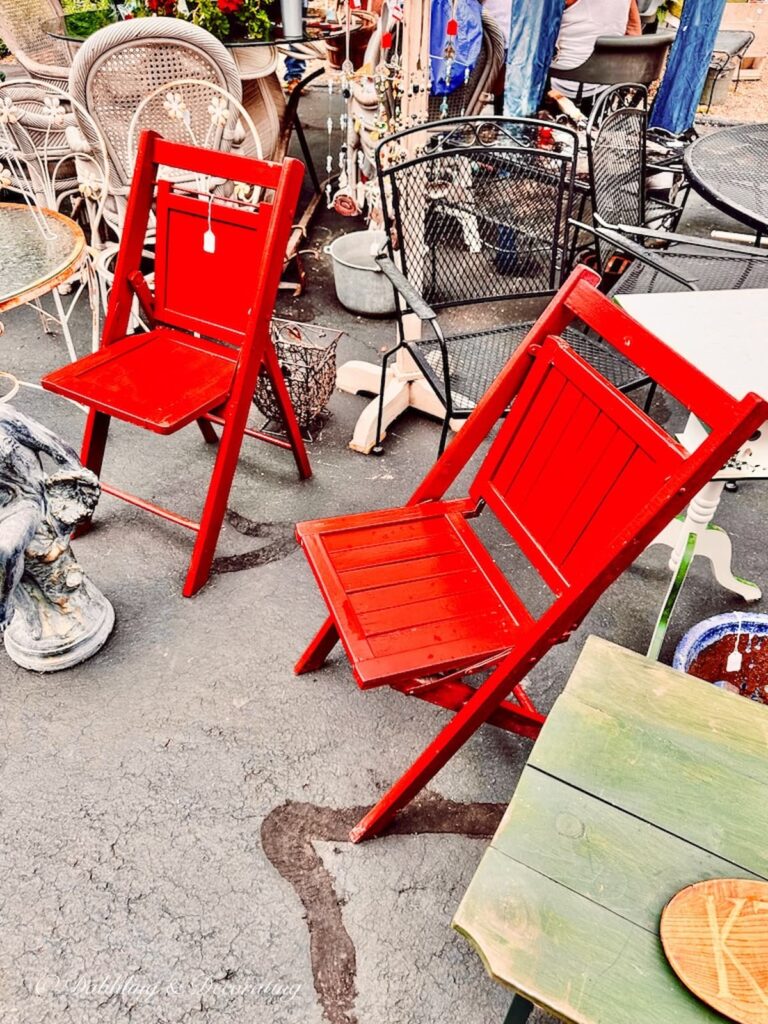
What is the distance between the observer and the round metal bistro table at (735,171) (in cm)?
250

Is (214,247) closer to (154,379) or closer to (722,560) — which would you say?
(154,379)

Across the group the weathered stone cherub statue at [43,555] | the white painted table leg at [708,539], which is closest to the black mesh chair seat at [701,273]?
the white painted table leg at [708,539]


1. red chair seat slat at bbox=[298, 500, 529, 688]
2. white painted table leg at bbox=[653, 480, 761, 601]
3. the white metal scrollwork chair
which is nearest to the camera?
red chair seat slat at bbox=[298, 500, 529, 688]

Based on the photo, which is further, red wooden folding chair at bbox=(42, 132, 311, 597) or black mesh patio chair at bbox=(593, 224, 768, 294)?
black mesh patio chair at bbox=(593, 224, 768, 294)

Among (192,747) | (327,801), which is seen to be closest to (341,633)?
(327,801)

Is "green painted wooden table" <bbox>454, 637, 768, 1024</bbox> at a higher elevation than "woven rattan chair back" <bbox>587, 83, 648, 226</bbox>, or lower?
lower

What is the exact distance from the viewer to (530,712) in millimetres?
1748

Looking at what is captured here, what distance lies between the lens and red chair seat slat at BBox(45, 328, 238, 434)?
1.99m

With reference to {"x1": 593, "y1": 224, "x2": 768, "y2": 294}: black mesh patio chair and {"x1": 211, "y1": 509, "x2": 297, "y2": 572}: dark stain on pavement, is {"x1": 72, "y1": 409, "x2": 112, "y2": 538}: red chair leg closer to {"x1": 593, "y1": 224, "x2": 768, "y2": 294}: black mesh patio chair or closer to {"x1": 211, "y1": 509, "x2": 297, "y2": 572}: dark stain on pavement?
{"x1": 211, "y1": 509, "x2": 297, "y2": 572}: dark stain on pavement

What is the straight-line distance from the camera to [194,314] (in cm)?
228

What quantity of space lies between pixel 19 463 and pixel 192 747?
0.92 m

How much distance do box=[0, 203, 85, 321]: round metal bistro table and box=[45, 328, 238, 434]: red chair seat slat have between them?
0.86 feet

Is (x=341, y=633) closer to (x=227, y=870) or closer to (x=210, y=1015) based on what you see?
(x=227, y=870)

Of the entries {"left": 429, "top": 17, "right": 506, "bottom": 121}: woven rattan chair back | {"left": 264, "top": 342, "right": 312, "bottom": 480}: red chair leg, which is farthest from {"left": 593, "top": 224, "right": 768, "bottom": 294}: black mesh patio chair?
{"left": 429, "top": 17, "right": 506, "bottom": 121}: woven rattan chair back
